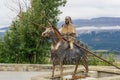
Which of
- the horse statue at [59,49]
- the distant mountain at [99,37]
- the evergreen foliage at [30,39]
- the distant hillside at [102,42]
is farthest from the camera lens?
the distant mountain at [99,37]

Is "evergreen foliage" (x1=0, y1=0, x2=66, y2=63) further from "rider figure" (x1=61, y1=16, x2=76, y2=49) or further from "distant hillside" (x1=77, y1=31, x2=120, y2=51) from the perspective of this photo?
"rider figure" (x1=61, y1=16, x2=76, y2=49)

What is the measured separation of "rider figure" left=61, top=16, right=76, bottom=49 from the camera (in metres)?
11.6

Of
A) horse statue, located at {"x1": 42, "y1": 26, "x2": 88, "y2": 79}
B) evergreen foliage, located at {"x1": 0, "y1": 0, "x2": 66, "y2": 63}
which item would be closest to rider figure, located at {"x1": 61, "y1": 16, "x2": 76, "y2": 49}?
horse statue, located at {"x1": 42, "y1": 26, "x2": 88, "y2": 79}

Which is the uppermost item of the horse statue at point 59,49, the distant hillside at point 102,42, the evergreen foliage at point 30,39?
the distant hillside at point 102,42

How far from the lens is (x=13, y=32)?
21078mm

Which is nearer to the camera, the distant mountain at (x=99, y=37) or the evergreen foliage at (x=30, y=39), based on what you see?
the evergreen foliage at (x=30, y=39)

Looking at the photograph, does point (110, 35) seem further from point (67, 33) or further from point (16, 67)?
point (67, 33)

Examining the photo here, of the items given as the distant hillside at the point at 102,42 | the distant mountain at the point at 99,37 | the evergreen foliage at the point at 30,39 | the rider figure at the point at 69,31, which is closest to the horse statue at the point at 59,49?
the rider figure at the point at 69,31

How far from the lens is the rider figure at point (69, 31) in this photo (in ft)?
37.9

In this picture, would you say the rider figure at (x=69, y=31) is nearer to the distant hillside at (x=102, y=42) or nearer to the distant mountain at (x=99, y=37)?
the distant mountain at (x=99, y=37)

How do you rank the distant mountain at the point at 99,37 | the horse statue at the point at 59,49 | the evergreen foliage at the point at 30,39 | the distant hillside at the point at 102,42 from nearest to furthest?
the horse statue at the point at 59,49 < the evergreen foliage at the point at 30,39 < the distant hillside at the point at 102,42 < the distant mountain at the point at 99,37

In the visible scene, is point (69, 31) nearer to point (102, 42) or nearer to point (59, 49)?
point (59, 49)

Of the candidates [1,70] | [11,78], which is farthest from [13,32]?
[11,78]

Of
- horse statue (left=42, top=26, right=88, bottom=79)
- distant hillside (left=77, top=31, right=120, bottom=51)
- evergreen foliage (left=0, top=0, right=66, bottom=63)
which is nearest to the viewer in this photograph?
horse statue (left=42, top=26, right=88, bottom=79)
